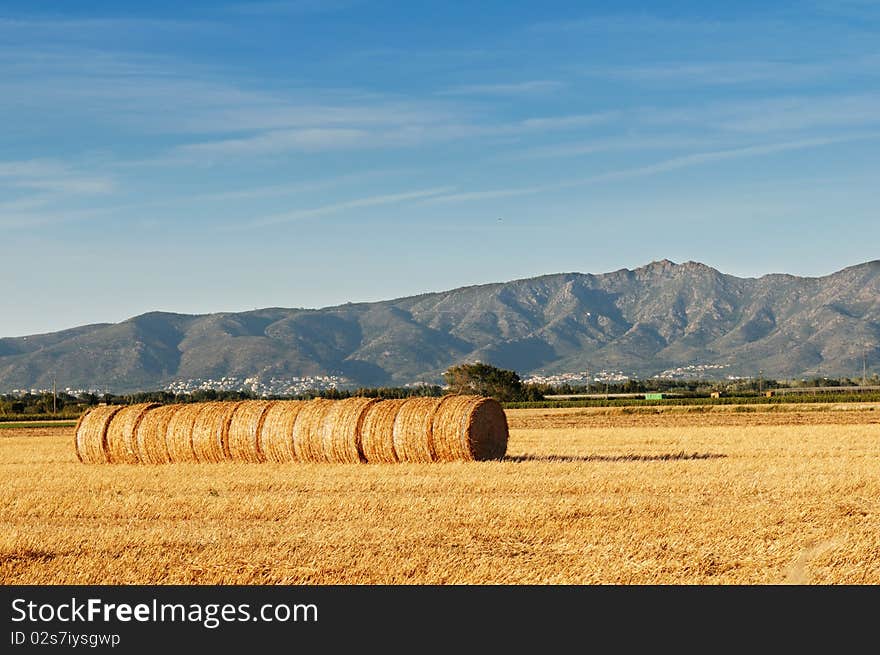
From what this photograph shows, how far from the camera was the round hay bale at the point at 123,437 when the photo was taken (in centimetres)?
2733

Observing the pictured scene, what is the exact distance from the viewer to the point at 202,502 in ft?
56.5

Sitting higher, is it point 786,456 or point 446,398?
point 446,398

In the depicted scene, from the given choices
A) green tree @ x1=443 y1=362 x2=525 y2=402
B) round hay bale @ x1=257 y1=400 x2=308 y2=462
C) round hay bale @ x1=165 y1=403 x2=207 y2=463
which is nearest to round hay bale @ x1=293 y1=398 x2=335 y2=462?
round hay bale @ x1=257 y1=400 x2=308 y2=462

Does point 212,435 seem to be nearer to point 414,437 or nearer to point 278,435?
point 278,435

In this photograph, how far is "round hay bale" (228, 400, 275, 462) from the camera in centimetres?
2595

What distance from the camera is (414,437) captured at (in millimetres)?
24453

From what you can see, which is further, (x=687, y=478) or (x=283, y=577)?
(x=687, y=478)

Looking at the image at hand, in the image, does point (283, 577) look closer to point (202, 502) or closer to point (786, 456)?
point (202, 502)

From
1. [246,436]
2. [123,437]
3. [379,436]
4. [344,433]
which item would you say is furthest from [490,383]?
[379,436]

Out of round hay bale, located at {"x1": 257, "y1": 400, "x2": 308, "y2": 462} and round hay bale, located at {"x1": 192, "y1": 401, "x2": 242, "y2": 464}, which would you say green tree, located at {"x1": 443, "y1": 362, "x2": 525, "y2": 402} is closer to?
round hay bale, located at {"x1": 192, "y1": 401, "x2": 242, "y2": 464}

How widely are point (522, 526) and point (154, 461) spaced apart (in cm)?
1466

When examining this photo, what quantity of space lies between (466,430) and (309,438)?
325cm

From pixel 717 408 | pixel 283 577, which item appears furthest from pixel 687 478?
pixel 717 408

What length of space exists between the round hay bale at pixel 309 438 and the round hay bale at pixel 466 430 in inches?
93.3
